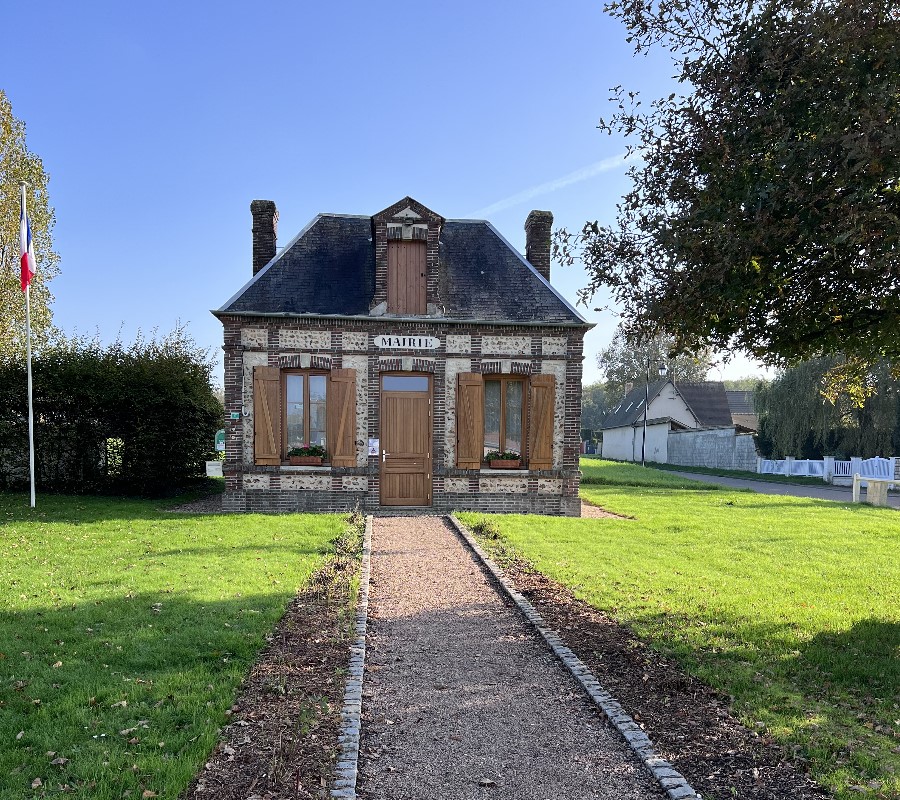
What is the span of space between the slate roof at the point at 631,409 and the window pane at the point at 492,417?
38145 millimetres

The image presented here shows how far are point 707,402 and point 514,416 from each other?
40550 millimetres

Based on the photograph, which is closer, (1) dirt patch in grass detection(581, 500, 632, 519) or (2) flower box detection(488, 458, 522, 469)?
(2) flower box detection(488, 458, 522, 469)

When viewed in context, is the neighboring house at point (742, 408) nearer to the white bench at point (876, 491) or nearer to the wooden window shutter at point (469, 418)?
the white bench at point (876, 491)

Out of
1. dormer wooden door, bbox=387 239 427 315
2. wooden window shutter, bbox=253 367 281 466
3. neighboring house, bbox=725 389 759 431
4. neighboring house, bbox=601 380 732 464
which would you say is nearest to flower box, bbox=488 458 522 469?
dormer wooden door, bbox=387 239 427 315

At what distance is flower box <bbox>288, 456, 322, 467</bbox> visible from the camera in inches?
525

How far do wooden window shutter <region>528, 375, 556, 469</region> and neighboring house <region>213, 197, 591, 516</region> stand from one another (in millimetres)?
23

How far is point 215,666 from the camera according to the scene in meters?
4.89

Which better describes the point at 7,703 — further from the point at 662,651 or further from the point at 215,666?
the point at 662,651

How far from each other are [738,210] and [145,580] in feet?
23.3

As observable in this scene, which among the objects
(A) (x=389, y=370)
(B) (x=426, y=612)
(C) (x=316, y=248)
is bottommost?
(B) (x=426, y=612)

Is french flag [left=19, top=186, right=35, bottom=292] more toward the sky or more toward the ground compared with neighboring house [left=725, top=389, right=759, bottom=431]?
more toward the sky

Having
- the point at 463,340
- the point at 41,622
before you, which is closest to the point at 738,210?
the point at 41,622

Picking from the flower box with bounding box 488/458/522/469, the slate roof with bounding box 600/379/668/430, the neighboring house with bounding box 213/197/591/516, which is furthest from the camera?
the slate roof with bounding box 600/379/668/430

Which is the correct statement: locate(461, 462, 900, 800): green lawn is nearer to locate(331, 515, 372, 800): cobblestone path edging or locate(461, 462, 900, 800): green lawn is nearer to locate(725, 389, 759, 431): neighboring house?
locate(331, 515, 372, 800): cobblestone path edging
